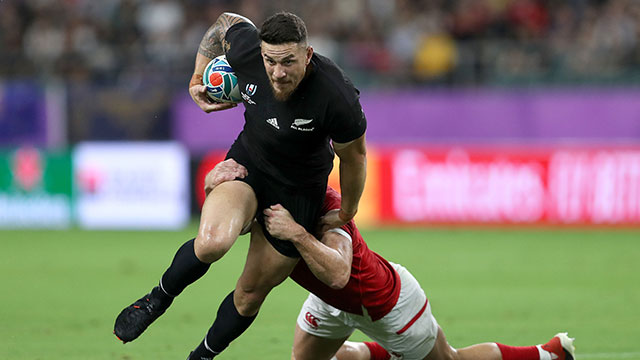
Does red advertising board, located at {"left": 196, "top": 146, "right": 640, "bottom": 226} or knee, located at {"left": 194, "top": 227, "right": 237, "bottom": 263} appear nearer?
knee, located at {"left": 194, "top": 227, "right": 237, "bottom": 263}

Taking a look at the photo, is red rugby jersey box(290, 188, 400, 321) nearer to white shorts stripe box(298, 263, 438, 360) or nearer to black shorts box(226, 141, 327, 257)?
white shorts stripe box(298, 263, 438, 360)

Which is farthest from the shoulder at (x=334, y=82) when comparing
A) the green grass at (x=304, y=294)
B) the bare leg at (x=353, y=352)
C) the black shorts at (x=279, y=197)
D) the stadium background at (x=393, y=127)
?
the stadium background at (x=393, y=127)

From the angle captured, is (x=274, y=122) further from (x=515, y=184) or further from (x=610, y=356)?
(x=515, y=184)

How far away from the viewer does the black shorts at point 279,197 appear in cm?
591

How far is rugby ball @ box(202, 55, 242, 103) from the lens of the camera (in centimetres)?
620

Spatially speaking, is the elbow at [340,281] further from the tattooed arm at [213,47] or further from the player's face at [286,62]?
the tattooed arm at [213,47]

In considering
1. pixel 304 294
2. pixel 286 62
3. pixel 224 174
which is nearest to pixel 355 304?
pixel 224 174

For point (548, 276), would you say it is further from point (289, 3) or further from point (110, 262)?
point (289, 3)

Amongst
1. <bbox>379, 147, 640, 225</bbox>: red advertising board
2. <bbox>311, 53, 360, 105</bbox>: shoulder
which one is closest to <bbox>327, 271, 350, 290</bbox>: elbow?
<bbox>311, 53, 360, 105</bbox>: shoulder

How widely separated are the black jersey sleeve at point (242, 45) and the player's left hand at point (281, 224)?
940 millimetres

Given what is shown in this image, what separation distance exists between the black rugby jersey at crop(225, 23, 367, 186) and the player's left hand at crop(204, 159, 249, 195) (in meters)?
0.11

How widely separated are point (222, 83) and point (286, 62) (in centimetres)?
82

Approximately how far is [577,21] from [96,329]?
12.5m

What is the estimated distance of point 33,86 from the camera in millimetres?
17203
